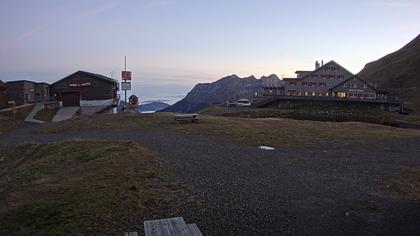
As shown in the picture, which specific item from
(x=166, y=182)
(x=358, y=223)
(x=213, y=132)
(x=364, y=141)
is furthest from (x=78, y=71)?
(x=358, y=223)

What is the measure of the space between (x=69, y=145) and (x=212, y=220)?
1243cm

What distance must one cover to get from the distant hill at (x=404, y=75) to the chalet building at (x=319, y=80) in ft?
96.8

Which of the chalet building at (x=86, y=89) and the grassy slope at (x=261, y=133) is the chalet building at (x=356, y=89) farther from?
the grassy slope at (x=261, y=133)

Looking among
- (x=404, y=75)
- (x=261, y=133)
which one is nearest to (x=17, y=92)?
(x=261, y=133)

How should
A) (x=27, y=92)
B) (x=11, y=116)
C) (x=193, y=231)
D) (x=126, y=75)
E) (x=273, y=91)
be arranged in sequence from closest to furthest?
1. (x=193, y=231)
2. (x=11, y=116)
3. (x=126, y=75)
4. (x=27, y=92)
5. (x=273, y=91)

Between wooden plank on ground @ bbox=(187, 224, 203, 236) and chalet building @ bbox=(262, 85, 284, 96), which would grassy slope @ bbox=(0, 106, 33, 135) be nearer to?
wooden plank on ground @ bbox=(187, 224, 203, 236)

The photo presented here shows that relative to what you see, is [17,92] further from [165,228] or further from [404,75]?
[404,75]

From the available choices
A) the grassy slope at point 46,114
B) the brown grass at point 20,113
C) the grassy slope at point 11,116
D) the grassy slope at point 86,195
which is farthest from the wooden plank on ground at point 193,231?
the brown grass at point 20,113

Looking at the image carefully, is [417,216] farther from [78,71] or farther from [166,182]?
[78,71]

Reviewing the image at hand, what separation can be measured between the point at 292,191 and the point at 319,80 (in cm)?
6557

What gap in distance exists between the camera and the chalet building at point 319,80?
71.6 m

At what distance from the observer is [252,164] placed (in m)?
13.9

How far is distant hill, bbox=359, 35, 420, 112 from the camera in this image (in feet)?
333

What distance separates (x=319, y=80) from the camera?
72062mm
